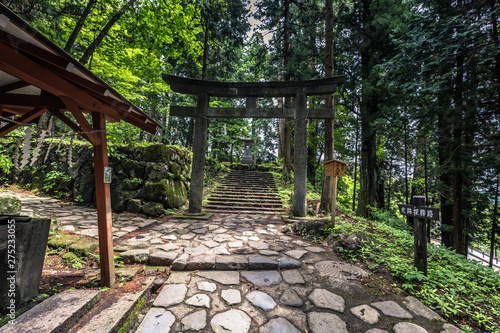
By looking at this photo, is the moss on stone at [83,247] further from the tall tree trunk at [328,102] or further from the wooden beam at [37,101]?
the tall tree trunk at [328,102]

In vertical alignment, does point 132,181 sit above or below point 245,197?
above

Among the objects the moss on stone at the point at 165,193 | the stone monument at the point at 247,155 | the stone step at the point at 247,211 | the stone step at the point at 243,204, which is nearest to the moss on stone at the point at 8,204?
the moss on stone at the point at 165,193

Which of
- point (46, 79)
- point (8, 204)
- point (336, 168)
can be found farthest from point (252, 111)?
point (8, 204)

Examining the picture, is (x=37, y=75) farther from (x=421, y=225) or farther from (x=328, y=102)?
(x=328, y=102)

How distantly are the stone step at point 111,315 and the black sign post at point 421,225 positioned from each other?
13.2 feet

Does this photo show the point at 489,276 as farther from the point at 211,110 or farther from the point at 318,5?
the point at 318,5

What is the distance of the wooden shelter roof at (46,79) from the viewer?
133 cm

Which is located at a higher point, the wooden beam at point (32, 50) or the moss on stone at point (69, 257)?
the wooden beam at point (32, 50)

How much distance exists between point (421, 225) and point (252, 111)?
5038mm

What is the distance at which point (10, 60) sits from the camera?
1375 millimetres

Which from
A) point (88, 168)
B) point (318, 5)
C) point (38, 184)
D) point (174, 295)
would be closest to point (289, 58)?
point (318, 5)

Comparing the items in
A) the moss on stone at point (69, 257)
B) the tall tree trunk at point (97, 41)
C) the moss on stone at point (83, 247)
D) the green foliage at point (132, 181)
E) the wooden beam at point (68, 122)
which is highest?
the tall tree trunk at point (97, 41)

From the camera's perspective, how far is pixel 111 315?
1820 mm

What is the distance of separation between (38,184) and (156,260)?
7716 millimetres
